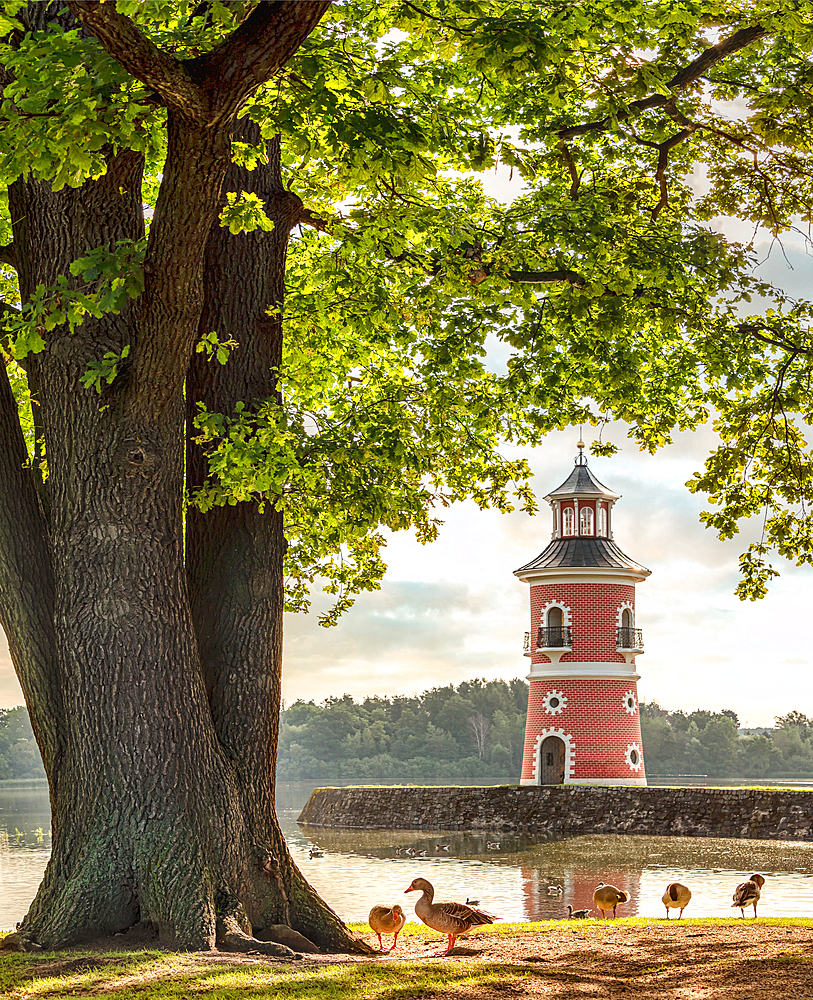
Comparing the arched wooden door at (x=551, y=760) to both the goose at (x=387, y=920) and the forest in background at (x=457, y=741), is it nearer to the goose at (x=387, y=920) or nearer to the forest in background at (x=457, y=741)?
the goose at (x=387, y=920)

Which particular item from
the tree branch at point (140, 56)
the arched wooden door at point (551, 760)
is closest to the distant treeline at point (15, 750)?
the arched wooden door at point (551, 760)

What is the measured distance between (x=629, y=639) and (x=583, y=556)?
3.18 meters

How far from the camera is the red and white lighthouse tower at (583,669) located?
106 feet

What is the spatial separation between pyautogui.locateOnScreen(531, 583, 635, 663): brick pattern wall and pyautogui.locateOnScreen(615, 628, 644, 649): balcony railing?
0.62ft

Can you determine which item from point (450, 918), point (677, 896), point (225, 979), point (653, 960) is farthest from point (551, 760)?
point (225, 979)

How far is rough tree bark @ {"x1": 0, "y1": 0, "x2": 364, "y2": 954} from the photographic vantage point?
6348 mm

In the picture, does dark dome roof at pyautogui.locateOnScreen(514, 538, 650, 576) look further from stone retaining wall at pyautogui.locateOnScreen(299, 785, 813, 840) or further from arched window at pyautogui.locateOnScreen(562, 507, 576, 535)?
stone retaining wall at pyautogui.locateOnScreen(299, 785, 813, 840)

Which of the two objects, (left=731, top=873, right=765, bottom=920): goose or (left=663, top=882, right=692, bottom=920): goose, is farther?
(left=731, top=873, right=765, bottom=920): goose

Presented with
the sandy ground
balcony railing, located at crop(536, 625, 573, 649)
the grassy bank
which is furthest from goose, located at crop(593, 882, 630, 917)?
balcony railing, located at crop(536, 625, 573, 649)

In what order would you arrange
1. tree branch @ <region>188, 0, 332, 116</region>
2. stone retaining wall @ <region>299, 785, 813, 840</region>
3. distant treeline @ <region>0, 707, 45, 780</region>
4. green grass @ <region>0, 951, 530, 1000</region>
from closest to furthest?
tree branch @ <region>188, 0, 332, 116</region> → green grass @ <region>0, 951, 530, 1000</region> → stone retaining wall @ <region>299, 785, 813, 840</region> → distant treeline @ <region>0, 707, 45, 780</region>

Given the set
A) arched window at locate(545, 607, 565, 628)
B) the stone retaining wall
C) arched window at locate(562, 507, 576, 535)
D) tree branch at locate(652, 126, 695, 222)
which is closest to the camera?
tree branch at locate(652, 126, 695, 222)

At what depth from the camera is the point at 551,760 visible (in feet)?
109

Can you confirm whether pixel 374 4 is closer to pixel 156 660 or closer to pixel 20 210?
pixel 20 210

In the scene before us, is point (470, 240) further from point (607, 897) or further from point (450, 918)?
point (607, 897)
